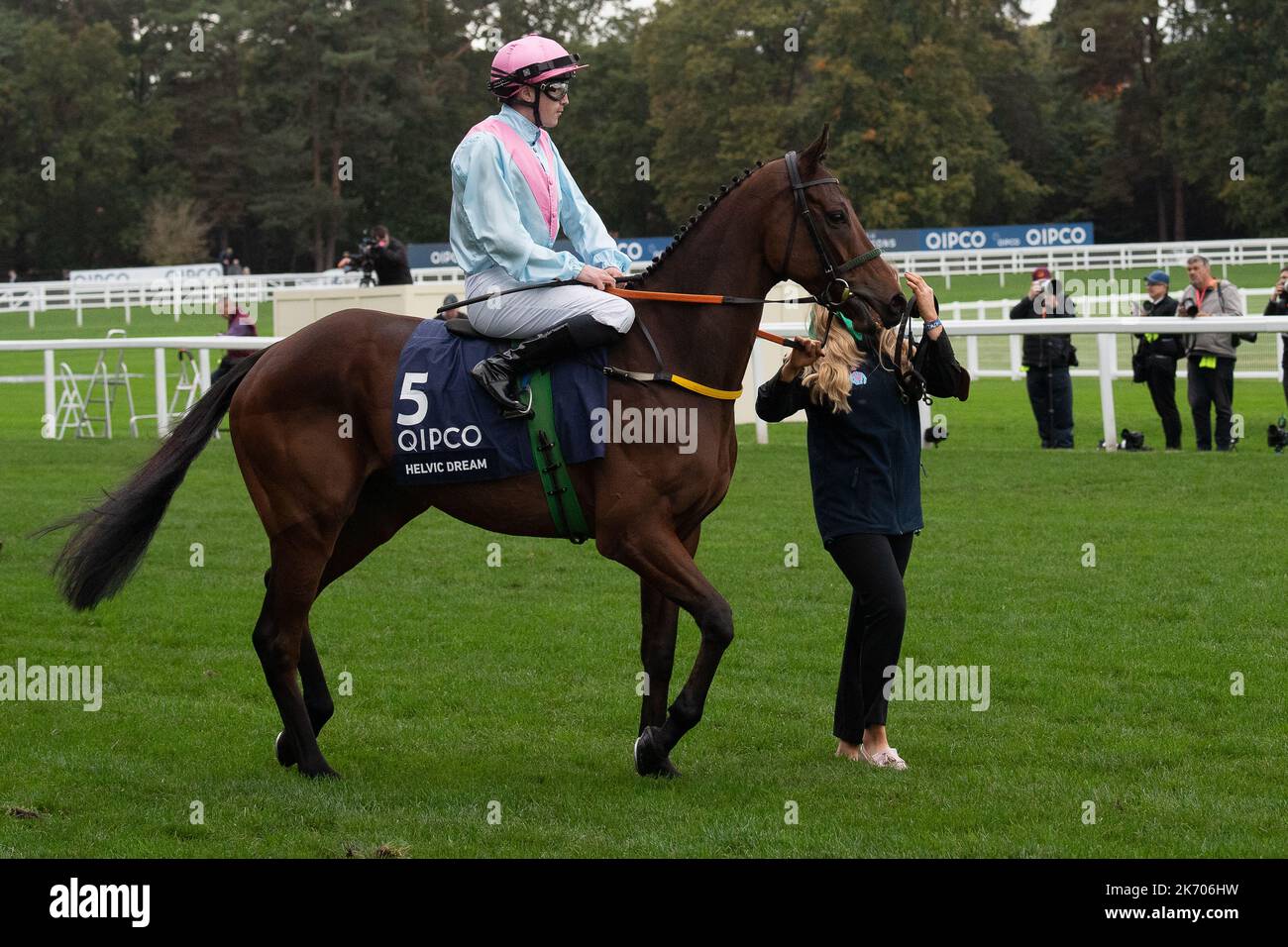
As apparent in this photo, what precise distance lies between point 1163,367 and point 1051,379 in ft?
3.25

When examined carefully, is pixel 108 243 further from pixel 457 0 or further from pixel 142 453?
pixel 142 453

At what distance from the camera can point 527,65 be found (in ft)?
18.4

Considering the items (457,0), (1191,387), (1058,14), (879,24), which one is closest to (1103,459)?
(1191,387)

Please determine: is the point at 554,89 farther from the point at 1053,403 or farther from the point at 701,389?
the point at 1053,403

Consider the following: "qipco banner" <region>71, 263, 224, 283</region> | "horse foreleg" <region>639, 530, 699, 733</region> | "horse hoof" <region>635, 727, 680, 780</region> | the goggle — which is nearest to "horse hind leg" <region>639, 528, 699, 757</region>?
"horse foreleg" <region>639, 530, 699, 733</region>

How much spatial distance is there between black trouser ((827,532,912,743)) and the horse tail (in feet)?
7.57

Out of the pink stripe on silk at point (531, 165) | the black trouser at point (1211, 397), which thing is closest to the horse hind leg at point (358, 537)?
the pink stripe on silk at point (531, 165)

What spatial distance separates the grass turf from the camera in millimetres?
4977

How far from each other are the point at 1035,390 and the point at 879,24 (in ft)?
120

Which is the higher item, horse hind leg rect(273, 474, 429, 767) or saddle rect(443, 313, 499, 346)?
saddle rect(443, 313, 499, 346)

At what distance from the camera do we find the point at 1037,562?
939 cm

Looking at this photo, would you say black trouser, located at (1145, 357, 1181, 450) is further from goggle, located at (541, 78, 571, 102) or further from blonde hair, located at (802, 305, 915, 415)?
goggle, located at (541, 78, 571, 102)

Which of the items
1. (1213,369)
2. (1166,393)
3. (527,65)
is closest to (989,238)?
(1166,393)

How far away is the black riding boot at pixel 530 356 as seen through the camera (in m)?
5.46
